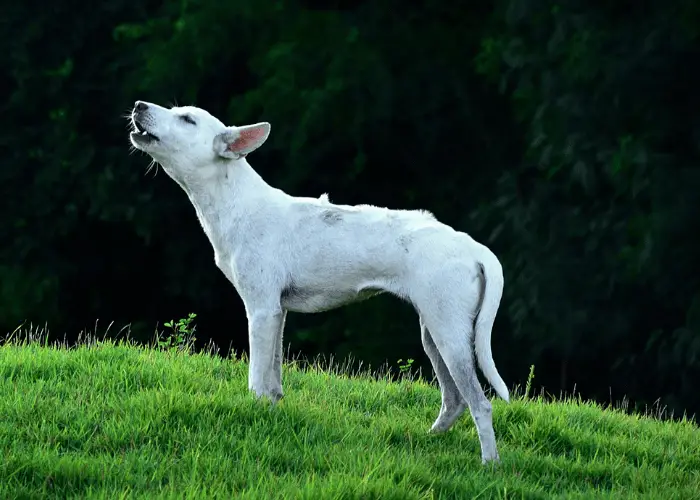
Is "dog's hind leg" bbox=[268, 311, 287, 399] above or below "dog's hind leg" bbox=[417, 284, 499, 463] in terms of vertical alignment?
below

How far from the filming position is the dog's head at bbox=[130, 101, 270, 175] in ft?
22.4

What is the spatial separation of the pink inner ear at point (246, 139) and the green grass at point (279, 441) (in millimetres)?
1608

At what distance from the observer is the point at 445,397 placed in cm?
698

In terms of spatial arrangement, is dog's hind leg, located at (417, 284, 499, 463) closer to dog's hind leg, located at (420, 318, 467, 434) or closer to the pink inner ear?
dog's hind leg, located at (420, 318, 467, 434)

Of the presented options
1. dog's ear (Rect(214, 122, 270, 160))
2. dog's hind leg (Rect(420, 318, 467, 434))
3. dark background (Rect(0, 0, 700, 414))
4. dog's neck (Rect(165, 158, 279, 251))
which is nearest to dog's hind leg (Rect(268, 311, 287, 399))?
dog's neck (Rect(165, 158, 279, 251))

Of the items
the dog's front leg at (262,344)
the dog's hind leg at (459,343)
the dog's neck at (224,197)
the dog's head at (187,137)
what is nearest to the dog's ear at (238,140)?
the dog's head at (187,137)

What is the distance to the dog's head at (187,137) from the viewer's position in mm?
6836

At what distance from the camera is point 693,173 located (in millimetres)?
13289

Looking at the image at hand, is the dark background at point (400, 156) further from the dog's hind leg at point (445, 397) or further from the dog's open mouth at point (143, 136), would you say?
the dog's open mouth at point (143, 136)

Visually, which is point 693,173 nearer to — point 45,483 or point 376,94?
point 376,94

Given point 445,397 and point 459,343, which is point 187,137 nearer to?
point 459,343

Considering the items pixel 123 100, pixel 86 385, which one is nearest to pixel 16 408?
pixel 86 385

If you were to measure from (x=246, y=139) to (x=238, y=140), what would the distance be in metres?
0.05

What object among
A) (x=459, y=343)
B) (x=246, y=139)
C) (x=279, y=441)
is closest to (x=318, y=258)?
(x=246, y=139)
